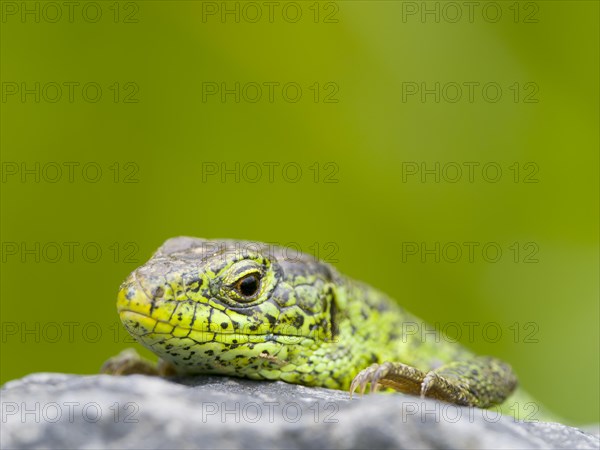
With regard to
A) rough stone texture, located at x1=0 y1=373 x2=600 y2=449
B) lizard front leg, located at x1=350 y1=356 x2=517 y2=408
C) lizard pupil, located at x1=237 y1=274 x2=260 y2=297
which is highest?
lizard pupil, located at x1=237 y1=274 x2=260 y2=297

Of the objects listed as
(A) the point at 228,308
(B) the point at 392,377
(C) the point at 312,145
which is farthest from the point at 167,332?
(C) the point at 312,145

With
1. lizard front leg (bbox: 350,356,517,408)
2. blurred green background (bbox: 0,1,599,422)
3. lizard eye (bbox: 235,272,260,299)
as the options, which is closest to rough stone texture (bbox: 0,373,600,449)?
lizard front leg (bbox: 350,356,517,408)

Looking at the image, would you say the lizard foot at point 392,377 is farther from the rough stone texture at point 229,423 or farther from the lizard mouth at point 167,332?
Result: the rough stone texture at point 229,423

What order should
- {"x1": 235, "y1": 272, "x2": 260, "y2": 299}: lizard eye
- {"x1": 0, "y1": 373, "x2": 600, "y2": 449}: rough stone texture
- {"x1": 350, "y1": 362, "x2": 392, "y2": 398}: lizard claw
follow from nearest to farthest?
{"x1": 0, "y1": 373, "x2": 600, "y2": 449}: rough stone texture < {"x1": 350, "y1": 362, "x2": 392, "y2": 398}: lizard claw < {"x1": 235, "y1": 272, "x2": 260, "y2": 299}: lizard eye

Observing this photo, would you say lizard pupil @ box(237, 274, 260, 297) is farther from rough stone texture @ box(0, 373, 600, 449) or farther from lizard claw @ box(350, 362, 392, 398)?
rough stone texture @ box(0, 373, 600, 449)

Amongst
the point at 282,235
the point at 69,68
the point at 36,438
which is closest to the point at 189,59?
the point at 69,68

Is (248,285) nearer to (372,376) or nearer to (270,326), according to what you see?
(270,326)

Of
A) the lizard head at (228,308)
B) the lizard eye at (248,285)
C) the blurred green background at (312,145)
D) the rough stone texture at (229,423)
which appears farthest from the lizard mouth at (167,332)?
the blurred green background at (312,145)

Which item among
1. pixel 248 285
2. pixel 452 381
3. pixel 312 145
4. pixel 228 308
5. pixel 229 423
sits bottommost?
pixel 452 381
